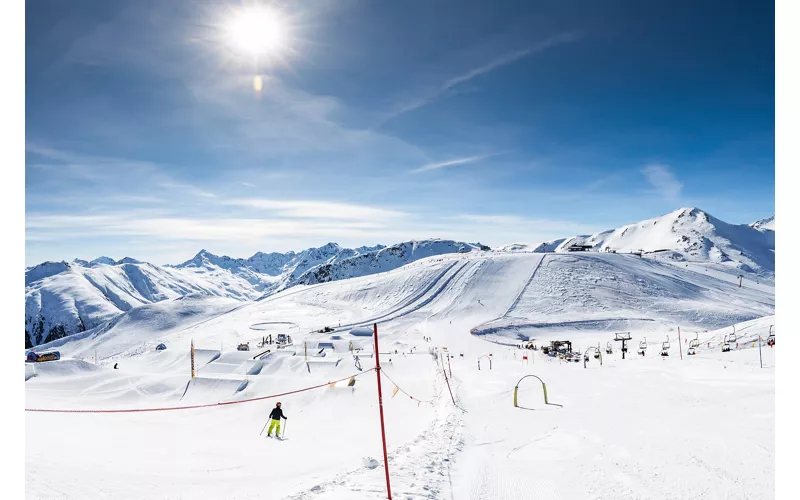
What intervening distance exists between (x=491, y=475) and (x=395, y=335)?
58.8 m

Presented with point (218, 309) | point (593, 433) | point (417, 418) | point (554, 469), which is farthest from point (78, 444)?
point (218, 309)

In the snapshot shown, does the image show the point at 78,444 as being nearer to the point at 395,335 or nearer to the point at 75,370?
the point at 75,370

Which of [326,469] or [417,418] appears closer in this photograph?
[326,469]

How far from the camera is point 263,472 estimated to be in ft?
37.0

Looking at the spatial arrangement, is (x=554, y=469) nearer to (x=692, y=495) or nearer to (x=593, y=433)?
(x=692, y=495)

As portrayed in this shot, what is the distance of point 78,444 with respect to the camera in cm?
1318

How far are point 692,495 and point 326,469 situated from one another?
853 centimetres

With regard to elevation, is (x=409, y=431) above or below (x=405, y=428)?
above

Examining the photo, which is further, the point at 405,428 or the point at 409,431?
the point at 405,428

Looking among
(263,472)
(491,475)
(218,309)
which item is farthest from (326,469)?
(218,309)
